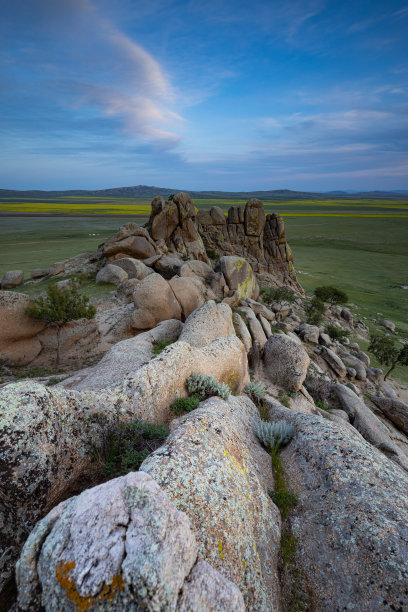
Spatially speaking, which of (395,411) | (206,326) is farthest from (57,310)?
(395,411)

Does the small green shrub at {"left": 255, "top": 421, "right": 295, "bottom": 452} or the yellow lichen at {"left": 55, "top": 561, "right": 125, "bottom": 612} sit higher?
the yellow lichen at {"left": 55, "top": 561, "right": 125, "bottom": 612}

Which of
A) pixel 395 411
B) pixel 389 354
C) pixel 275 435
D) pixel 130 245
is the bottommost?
pixel 389 354

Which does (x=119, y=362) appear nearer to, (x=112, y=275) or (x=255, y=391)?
(x=255, y=391)

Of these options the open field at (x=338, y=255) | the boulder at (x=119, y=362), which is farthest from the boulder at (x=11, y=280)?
the boulder at (x=119, y=362)

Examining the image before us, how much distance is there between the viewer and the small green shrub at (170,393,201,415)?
8.72 metres

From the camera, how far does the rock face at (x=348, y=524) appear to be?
4797 millimetres

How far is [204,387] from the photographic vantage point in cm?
977

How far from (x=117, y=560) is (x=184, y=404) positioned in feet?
17.3

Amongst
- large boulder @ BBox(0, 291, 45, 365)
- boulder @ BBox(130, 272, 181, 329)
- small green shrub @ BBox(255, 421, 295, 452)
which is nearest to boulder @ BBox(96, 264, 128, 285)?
boulder @ BBox(130, 272, 181, 329)

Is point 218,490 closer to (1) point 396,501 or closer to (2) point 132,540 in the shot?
(2) point 132,540

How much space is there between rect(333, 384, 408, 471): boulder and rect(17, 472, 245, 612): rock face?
1478cm

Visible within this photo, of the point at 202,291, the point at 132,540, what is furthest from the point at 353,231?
the point at 132,540

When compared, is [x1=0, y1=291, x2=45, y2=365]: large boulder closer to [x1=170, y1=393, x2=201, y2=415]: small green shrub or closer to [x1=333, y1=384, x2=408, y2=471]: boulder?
[x1=170, y1=393, x2=201, y2=415]: small green shrub

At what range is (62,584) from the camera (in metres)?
3.57
